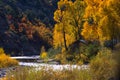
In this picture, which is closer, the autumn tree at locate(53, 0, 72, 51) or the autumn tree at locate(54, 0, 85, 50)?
the autumn tree at locate(54, 0, 85, 50)

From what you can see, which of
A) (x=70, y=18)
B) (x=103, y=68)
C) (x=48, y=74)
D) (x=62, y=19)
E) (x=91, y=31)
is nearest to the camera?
(x=48, y=74)

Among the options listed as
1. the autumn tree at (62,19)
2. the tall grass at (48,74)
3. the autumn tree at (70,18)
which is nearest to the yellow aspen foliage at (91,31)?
the autumn tree at (70,18)

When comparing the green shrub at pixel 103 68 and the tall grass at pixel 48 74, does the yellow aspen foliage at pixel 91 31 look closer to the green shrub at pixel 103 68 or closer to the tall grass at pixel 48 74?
the green shrub at pixel 103 68

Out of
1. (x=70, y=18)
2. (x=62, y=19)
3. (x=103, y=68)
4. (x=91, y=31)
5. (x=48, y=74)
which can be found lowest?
(x=91, y=31)

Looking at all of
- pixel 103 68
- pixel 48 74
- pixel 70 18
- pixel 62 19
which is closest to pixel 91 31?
pixel 70 18

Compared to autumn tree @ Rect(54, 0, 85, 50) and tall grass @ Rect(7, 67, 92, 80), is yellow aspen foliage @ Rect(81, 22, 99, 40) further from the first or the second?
tall grass @ Rect(7, 67, 92, 80)

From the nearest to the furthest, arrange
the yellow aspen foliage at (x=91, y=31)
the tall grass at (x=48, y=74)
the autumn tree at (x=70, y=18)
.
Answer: the tall grass at (x=48, y=74), the yellow aspen foliage at (x=91, y=31), the autumn tree at (x=70, y=18)

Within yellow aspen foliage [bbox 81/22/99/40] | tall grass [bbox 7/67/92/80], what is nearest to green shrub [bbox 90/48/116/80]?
tall grass [bbox 7/67/92/80]

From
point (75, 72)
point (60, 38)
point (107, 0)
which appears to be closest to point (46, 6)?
point (60, 38)

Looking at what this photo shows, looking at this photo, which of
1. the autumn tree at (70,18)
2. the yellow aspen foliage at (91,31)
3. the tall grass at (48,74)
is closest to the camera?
the tall grass at (48,74)

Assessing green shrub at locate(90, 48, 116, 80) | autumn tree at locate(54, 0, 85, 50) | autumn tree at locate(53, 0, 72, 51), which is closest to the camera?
green shrub at locate(90, 48, 116, 80)

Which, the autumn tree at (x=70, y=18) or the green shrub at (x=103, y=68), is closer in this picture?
the green shrub at (x=103, y=68)

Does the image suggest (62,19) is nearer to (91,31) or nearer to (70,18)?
(70,18)

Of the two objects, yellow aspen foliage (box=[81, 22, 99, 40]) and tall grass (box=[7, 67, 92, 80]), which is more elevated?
tall grass (box=[7, 67, 92, 80])
